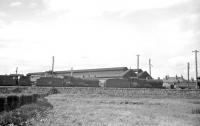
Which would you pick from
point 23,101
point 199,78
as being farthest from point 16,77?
point 199,78

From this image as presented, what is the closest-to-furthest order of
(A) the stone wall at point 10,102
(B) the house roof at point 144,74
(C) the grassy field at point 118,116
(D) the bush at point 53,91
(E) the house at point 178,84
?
(A) the stone wall at point 10,102 < (C) the grassy field at point 118,116 < (D) the bush at point 53,91 < (E) the house at point 178,84 < (B) the house roof at point 144,74

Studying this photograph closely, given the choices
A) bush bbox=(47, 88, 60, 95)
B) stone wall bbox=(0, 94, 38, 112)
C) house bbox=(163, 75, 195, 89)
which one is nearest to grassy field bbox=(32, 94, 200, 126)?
stone wall bbox=(0, 94, 38, 112)

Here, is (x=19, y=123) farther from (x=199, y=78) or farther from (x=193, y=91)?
(x=199, y=78)

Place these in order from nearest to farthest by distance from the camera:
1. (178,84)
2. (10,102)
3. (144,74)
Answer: (10,102) < (178,84) < (144,74)

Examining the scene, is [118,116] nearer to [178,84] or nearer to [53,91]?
[53,91]

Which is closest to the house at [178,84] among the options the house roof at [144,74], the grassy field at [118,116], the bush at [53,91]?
the house roof at [144,74]

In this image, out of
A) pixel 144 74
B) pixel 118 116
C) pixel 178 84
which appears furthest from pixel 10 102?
pixel 178 84

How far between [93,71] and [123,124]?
58.3 meters

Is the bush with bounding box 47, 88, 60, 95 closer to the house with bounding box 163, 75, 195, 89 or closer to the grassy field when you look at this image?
the grassy field

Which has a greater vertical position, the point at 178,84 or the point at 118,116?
the point at 118,116

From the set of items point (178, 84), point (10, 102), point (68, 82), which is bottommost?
point (178, 84)

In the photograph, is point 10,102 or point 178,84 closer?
point 10,102

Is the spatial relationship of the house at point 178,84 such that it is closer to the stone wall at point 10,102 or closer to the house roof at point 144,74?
the house roof at point 144,74

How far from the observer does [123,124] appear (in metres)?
11.7
